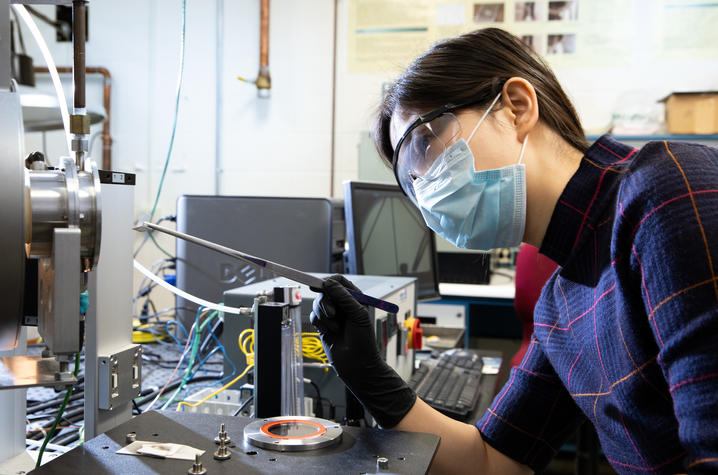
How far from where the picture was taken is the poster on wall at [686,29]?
3449 mm

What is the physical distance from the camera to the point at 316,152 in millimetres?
3910

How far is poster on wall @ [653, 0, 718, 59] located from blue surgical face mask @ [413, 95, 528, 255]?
123 inches

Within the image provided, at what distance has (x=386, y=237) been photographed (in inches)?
72.7

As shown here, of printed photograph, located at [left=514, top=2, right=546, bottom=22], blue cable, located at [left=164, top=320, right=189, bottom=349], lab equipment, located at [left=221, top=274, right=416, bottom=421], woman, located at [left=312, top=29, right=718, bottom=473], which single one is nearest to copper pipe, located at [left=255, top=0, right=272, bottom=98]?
printed photograph, located at [left=514, top=2, right=546, bottom=22]

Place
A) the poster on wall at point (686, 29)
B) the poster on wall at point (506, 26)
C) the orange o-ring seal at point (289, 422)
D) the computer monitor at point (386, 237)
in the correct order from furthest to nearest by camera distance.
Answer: the poster on wall at point (506, 26) → the poster on wall at point (686, 29) → the computer monitor at point (386, 237) → the orange o-ring seal at point (289, 422)

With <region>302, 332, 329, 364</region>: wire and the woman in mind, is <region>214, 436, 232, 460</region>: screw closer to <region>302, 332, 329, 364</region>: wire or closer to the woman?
the woman

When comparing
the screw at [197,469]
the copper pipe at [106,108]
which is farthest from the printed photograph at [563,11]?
the screw at [197,469]

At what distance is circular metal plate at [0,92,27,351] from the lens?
0.47m

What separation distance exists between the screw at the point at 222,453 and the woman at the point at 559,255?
29 cm

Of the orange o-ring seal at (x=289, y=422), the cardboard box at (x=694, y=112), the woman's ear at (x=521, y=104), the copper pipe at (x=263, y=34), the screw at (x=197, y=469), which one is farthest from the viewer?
the copper pipe at (x=263, y=34)

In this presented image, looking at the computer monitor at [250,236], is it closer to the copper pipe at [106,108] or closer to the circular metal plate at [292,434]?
the circular metal plate at [292,434]

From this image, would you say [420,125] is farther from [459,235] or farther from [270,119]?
[270,119]

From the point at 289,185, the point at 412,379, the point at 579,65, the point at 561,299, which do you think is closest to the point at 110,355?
the point at 561,299

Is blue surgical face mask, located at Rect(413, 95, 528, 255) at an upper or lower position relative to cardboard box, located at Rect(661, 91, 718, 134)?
lower
